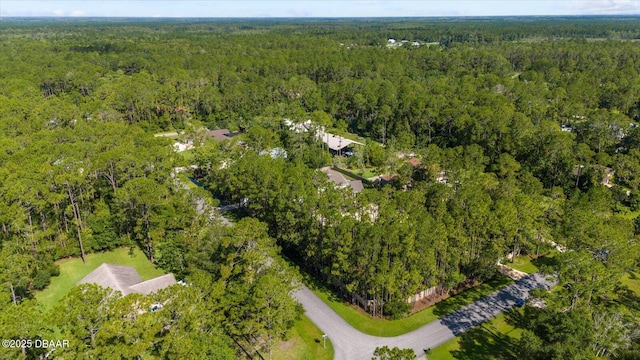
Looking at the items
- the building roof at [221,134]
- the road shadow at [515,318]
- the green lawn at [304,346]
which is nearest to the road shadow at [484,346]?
the road shadow at [515,318]

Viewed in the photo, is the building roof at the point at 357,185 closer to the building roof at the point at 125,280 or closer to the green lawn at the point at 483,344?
the green lawn at the point at 483,344

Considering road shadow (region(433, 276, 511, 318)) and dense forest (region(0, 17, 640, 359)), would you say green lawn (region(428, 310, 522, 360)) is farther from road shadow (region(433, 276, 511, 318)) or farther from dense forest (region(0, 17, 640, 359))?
road shadow (region(433, 276, 511, 318))

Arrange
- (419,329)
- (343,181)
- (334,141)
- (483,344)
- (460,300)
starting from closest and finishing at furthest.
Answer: (483,344), (419,329), (460,300), (343,181), (334,141)

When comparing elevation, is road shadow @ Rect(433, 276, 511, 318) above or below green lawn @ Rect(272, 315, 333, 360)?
below

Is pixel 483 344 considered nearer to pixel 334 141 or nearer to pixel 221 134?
pixel 334 141

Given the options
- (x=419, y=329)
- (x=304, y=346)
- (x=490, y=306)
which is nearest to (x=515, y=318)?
(x=490, y=306)

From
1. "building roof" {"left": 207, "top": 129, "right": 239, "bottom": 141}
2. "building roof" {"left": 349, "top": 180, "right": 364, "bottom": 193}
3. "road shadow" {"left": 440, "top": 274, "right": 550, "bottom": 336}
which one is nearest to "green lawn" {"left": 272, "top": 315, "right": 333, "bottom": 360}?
"road shadow" {"left": 440, "top": 274, "right": 550, "bottom": 336}

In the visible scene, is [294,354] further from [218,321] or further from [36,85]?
[36,85]
